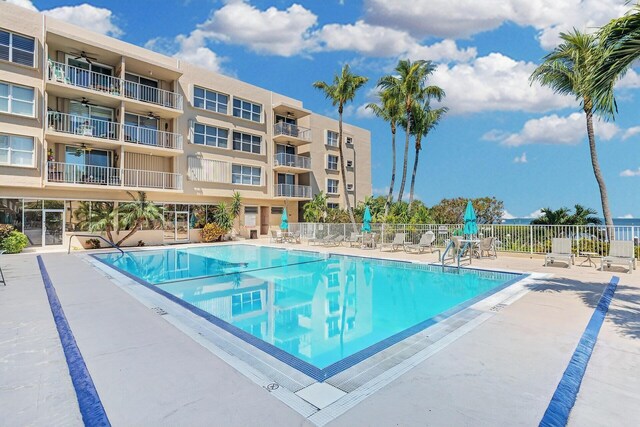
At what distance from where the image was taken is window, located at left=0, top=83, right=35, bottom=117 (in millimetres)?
15883

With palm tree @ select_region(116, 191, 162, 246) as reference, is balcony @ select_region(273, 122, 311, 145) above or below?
above

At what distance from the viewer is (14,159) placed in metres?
16.1

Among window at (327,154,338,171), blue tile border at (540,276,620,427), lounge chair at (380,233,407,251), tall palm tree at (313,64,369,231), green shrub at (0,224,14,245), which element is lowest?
blue tile border at (540,276,620,427)

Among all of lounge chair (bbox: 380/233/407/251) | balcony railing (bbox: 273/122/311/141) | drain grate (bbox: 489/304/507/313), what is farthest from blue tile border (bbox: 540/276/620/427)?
balcony railing (bbox: 273/122/311/141)

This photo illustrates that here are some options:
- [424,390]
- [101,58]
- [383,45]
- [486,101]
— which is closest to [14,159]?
[101,58]

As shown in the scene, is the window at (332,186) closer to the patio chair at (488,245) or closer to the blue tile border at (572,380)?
the patio chair at (488,245)

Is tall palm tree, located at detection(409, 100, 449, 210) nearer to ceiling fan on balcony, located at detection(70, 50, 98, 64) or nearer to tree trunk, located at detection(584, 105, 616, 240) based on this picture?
tree trunk, located at detection(584, 105, 616, 240)

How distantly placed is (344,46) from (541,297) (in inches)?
970

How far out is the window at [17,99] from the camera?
15883mm

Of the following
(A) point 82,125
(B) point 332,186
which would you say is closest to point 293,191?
(B) point 332,186

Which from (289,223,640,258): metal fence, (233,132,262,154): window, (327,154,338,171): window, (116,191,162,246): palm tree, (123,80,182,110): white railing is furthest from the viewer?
(327,154,338,171): window

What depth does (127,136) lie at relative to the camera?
1950cm

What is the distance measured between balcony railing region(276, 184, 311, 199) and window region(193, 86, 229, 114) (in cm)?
738

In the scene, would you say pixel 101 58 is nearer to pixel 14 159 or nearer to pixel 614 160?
pixel 14 159
